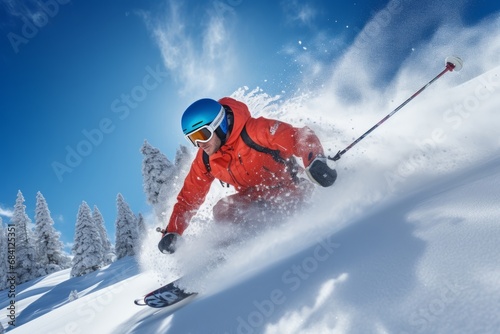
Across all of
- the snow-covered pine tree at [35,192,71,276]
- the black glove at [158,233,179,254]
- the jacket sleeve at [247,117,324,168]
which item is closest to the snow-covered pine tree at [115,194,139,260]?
the snow-covered pine tree at [35,192,71,276]

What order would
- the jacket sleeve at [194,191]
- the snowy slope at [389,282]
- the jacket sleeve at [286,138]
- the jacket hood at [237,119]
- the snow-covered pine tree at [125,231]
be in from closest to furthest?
the snowy slope at [389,282], the jacket sleeve at [286,138], the jacket hood at [237,119], the jacket sleeve at [194,191], the snow-covered pine tree at [125,231]

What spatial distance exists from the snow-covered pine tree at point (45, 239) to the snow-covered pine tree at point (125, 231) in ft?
29.8

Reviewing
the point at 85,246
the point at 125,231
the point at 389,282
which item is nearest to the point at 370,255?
the point at 389,282

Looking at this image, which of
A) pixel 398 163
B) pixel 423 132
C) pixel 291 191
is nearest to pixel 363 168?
pixel 398 163

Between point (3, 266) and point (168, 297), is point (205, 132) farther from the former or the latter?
point (3, 266)

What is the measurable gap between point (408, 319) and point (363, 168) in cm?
460

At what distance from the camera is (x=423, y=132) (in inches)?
261

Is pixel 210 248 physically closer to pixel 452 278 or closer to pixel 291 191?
pixel 291 191

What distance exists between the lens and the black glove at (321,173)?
4.14m

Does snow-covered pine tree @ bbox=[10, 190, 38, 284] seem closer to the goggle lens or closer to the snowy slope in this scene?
the goggle lens

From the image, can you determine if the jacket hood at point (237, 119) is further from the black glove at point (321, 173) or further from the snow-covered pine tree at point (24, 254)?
the snow-covered pine tree at point (24, 254)

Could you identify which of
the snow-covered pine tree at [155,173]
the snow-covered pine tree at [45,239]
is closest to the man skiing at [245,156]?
the snow-covered pine tree at [155,173]

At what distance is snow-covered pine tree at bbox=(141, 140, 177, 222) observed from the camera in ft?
87.5

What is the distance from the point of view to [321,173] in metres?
4.15
